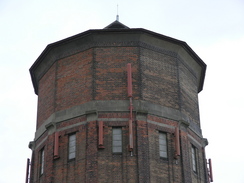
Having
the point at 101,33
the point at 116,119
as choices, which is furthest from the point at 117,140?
the point at 101,33

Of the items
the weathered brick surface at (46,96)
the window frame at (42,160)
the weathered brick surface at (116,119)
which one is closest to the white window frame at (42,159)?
the window frame at (42,160)

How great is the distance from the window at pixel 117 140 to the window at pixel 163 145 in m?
2.49

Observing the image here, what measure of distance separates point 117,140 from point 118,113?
5.47 feet

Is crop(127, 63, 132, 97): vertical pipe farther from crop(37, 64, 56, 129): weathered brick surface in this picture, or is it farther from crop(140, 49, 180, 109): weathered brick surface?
crop(37, 64, 56, 129): weathered brick surface

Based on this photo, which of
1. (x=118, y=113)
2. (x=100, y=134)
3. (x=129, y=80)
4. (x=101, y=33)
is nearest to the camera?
(x=100, y=134)

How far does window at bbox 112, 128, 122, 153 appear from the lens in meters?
35.4

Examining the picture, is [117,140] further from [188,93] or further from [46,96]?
[188,93]

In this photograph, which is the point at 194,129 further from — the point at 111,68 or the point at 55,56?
the point at 55,56

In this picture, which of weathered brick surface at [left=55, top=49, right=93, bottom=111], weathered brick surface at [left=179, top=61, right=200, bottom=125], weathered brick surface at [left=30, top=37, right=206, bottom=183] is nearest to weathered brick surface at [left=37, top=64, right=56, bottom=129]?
weathered brick surface at [left=30, top=37, right=206, bottom=183]

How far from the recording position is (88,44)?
1517 inches

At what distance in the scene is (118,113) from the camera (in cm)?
3628

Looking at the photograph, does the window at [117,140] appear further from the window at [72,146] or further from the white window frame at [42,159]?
the white window frame at [42,159]

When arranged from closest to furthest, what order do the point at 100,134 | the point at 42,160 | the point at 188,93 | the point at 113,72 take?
the point at 100,134, the point at 113,72, the point at 42,160, the point at 188,93

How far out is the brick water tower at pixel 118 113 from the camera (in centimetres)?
3522
